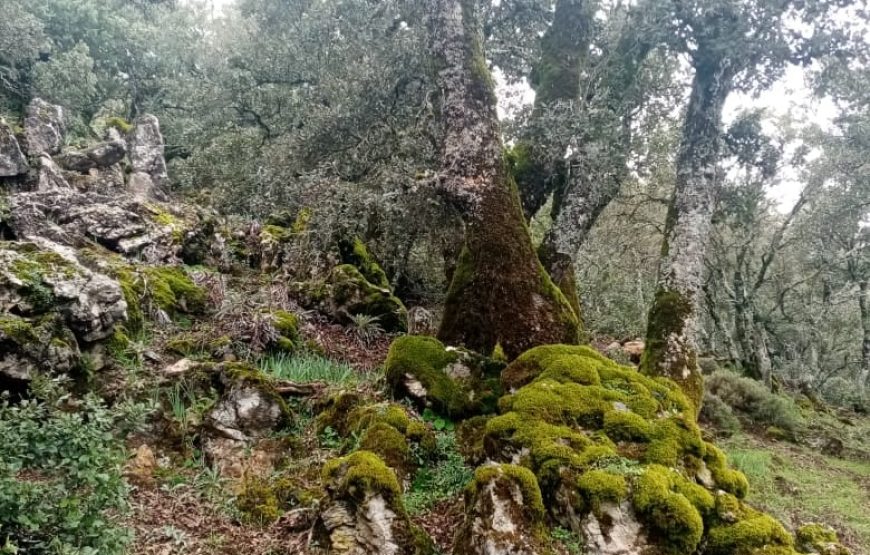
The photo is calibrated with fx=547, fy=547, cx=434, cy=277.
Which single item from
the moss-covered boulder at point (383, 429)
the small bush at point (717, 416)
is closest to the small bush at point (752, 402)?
the small bush at point (717, 416)

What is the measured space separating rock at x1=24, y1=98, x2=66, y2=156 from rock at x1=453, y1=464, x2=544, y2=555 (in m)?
12.8

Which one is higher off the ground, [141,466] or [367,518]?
[367,518]

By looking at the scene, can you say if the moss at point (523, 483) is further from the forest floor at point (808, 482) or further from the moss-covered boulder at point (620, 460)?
the forest floor at point (808, 482)

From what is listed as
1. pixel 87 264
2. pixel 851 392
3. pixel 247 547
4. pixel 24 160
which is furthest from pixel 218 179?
pixel 851 392

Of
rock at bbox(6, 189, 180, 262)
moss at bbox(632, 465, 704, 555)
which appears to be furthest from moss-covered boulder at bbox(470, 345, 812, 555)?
rock at bbox(6, 189, 180, 262)

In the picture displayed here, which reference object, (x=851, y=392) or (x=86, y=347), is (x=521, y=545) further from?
(x=851, y=392)

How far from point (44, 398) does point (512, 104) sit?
8296 mm

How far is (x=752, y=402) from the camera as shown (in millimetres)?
12289

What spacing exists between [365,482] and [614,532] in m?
1.71

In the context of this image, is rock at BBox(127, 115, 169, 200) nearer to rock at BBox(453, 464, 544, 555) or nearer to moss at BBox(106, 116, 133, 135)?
moss at BBox(106, 116, 133, 135)

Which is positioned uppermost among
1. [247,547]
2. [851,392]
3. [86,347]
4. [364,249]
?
[851,392]

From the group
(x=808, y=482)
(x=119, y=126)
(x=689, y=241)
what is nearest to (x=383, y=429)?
(x=689, y=241)

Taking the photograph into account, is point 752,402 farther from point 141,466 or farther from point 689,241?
point 141,466

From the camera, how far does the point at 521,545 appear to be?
136 inches
